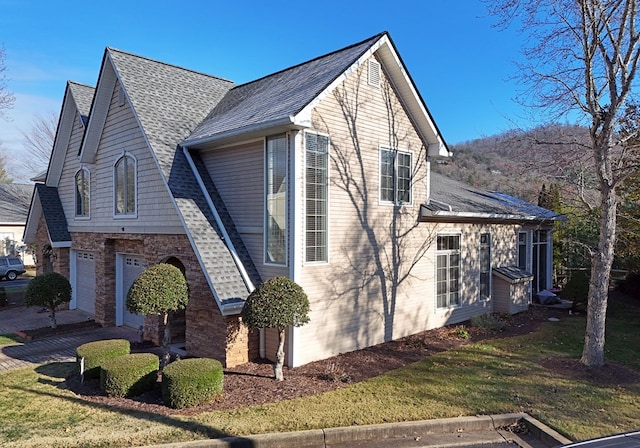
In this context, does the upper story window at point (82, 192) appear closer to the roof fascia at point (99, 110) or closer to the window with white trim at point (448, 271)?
the roof fascia at point (99, 110)

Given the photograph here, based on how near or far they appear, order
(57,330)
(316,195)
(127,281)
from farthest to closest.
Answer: (127,281), (57,330), (316,195)

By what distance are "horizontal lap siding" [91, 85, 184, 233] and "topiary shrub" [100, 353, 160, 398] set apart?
3453mm

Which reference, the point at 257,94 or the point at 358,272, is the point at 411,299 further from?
the point at 257,94

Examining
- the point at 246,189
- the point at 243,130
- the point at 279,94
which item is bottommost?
the point at 246,189

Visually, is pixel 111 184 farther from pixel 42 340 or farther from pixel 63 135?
pixel 63 135

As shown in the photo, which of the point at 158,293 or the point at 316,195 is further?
the point at 316,195

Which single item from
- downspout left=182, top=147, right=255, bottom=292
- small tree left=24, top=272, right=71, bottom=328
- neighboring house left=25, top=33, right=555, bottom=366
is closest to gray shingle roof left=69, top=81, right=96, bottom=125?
neighboring house left=25, top=33, right=555, bottom=366

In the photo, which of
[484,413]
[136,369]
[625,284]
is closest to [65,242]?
[136,369]

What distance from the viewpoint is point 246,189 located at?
385 inches

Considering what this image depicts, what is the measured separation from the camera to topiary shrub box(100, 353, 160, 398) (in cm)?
734

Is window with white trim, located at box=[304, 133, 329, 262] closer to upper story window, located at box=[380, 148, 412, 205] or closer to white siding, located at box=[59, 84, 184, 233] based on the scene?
upper story window, located at box=[380, 148, 412, 205]

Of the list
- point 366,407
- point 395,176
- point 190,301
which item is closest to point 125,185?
point 190,301

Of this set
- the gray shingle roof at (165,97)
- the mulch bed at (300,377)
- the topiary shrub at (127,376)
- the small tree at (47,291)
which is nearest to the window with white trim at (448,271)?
the mulch bed at (300,377)

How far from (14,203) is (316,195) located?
1303 inches
